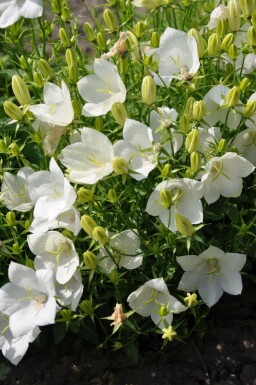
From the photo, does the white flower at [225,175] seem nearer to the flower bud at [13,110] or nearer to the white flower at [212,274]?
the white flower at [212,274]

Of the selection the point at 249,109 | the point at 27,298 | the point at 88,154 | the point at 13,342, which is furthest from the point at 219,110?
the point at 13,342

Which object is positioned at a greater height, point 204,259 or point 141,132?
point 141,132

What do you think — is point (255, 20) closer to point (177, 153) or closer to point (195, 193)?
point (177, 153)

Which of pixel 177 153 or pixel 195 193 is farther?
pixel 177 153

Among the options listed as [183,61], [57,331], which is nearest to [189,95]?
[183,61]

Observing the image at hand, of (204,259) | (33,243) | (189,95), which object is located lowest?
(204,259)

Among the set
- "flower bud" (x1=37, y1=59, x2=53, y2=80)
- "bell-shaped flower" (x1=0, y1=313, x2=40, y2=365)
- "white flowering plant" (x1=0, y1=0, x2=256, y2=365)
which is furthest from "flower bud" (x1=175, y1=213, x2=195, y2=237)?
"flower bud" (x1=37, y1=59, x2=53, y2=80)

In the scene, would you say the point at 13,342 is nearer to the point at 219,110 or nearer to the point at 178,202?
the point at 178,202

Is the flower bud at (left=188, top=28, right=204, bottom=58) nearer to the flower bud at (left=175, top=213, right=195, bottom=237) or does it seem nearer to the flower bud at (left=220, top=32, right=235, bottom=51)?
the flower bud at (left=220, top=32, right=235, bottom=51)
